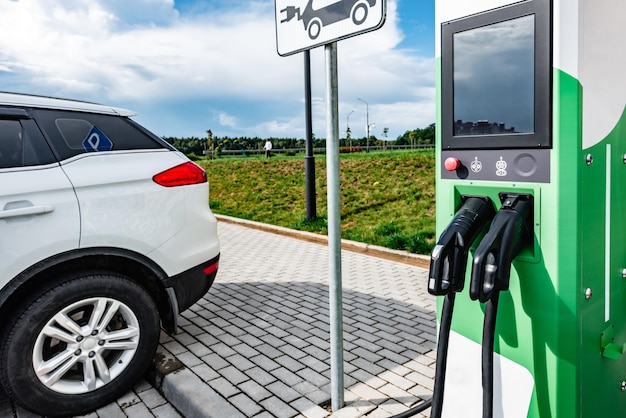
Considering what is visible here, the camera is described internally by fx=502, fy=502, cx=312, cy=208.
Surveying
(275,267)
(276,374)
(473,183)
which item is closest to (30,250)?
(276,374)

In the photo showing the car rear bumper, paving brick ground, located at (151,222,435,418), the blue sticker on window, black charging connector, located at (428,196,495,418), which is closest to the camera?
black charging connector, located at (428,196,495,418)

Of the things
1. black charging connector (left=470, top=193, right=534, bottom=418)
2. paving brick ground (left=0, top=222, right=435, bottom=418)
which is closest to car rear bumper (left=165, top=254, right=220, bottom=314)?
paving brick ground (left=0, top=222, right=435, bottom=418)

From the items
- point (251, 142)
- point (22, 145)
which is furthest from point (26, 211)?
point (251, 142)

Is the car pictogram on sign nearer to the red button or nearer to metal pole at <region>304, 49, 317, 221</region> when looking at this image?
the red button

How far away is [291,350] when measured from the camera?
3.70m

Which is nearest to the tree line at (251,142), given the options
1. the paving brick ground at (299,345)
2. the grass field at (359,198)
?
the grass field at (359,198)

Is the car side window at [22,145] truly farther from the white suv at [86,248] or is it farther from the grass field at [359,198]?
the grass field at [359,198]

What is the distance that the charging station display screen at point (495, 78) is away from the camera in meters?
1.91

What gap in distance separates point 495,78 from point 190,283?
2468 mm

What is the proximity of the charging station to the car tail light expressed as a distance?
6.40ft

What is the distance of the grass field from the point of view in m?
7.72

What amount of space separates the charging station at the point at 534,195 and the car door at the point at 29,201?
218cm

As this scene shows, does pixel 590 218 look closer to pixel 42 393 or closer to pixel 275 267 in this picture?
pixel 42 393

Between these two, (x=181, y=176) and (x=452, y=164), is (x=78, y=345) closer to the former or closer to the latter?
(x=181, y=176)
